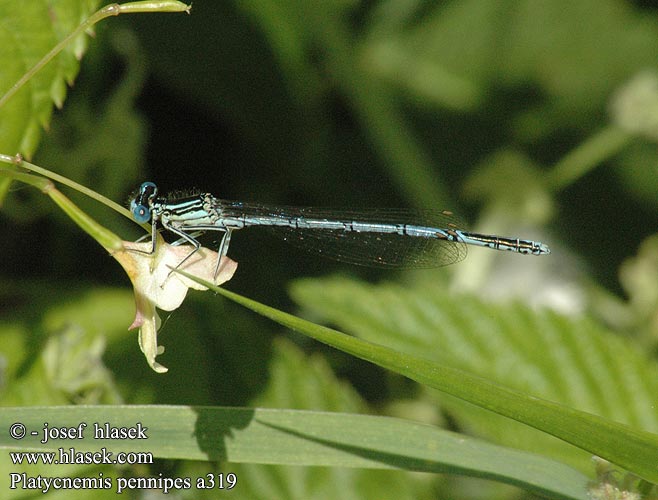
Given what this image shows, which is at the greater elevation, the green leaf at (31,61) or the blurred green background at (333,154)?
the blurred green background at (333,154)

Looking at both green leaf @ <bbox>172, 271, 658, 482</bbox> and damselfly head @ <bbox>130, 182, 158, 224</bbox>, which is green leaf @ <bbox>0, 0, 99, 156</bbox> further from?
green leaf @ <bbox>172, 271, 658, 482</bbox>

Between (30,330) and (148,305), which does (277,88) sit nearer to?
(30,330)

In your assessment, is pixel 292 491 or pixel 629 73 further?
pixel 629 73

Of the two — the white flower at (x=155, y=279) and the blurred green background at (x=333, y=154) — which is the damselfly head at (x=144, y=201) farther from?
the white flower at (x=155, y=279)

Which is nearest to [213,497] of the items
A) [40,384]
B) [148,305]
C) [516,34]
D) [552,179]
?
[40,384]

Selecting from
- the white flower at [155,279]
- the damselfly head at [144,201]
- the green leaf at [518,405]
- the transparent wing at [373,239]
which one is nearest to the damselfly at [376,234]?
the transparent wing at [373,239]

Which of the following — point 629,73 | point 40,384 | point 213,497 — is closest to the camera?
point 40,384

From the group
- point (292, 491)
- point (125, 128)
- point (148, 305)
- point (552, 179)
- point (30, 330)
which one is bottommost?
point (148, 305)
